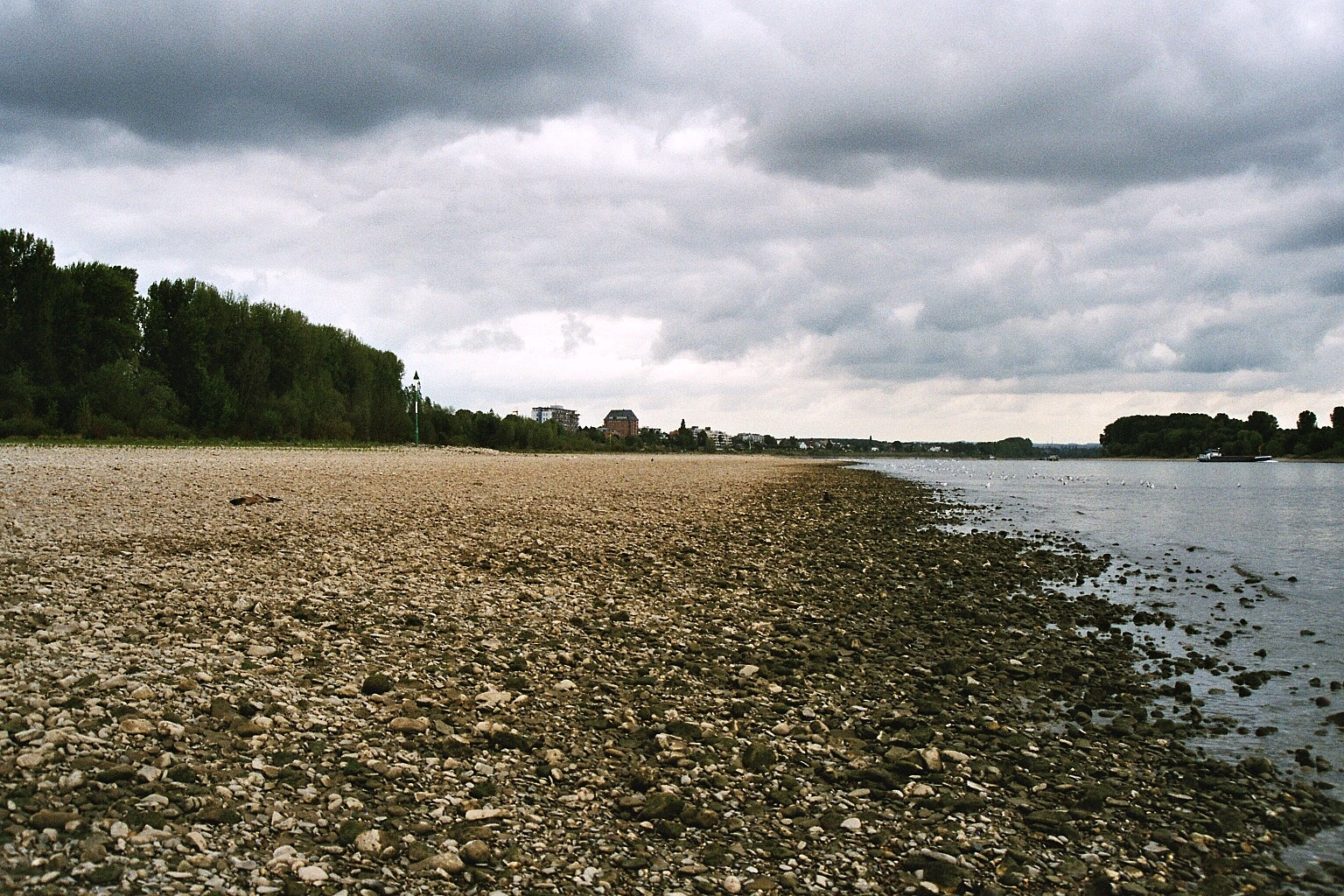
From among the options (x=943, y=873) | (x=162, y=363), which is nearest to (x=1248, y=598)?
(x=943, y=873)

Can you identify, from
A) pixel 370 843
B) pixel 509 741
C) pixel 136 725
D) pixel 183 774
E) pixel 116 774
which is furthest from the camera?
pixel 509 741

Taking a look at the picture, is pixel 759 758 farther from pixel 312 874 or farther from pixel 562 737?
pixel 312 874

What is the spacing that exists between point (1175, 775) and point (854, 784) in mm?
2839

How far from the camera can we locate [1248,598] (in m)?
15.8

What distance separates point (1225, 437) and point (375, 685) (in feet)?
678

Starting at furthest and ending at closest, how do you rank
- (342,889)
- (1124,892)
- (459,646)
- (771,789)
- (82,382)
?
(82,382), (459,646), (771,789), (1124,892), (342,889)

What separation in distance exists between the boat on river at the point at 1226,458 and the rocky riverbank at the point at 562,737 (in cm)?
18834

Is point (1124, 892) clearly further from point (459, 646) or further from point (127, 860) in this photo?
point (459, 646)

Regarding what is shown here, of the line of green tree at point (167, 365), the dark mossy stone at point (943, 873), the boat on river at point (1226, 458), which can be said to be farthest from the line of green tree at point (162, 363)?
the boat on river at point (1226, 458)

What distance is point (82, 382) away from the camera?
52406 millimetres

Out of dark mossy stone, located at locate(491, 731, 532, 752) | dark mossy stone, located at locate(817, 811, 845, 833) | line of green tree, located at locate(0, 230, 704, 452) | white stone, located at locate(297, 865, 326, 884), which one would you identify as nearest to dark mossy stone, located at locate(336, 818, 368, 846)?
white stone, located at locate(297, 865, 326, 884)

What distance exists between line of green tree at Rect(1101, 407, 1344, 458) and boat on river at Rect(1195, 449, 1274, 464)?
1776mm

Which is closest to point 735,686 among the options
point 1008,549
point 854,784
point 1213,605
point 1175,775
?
point 854,784

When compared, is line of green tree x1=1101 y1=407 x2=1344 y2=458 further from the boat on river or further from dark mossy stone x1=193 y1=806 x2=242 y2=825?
dark mossy stone x1=193 y1=806 x2=242 y2=825
